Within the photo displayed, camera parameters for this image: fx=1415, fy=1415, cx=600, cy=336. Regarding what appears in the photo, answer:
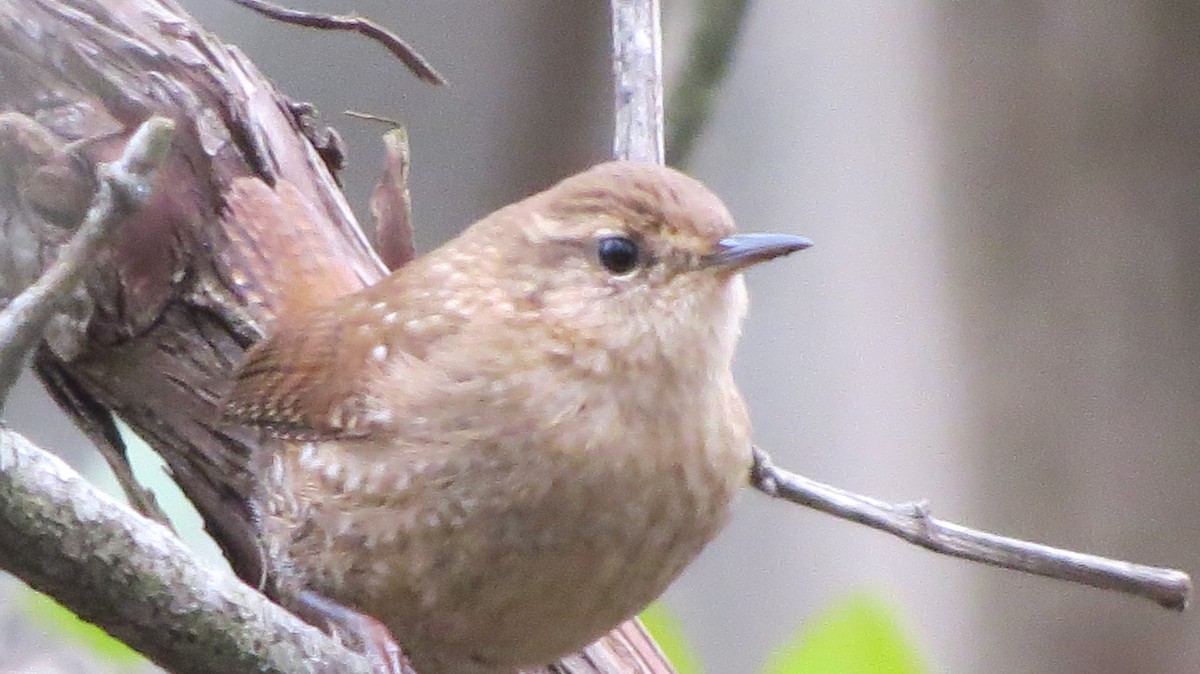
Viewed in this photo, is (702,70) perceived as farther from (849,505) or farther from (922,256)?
(922,256)

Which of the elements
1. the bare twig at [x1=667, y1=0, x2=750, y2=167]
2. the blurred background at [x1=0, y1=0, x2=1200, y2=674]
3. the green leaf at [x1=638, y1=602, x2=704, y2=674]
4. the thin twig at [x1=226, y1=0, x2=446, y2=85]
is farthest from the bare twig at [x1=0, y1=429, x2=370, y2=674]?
the bare twig at [x1=667, y1=0, x2=750, y2=167]

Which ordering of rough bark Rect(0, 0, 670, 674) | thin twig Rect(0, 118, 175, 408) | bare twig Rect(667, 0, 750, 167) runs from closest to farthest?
thin twig Rect(0, 118, 175, 408) → rough bark Rect(0, 0, 670, 674) → bare twig Rect(667, 0, 750, 167)

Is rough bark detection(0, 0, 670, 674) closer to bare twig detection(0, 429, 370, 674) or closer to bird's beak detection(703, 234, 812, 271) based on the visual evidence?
bird's beak detection(703, 234, 812, 271)

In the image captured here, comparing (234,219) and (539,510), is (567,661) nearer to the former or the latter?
(539,510)

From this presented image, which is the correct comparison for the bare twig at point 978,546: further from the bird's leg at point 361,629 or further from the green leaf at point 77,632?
the green leaf at point 77,632

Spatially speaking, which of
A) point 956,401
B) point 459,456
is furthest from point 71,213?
point 956,401

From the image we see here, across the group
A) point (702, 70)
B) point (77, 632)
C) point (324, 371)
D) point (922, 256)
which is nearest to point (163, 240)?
point (324, 371)
